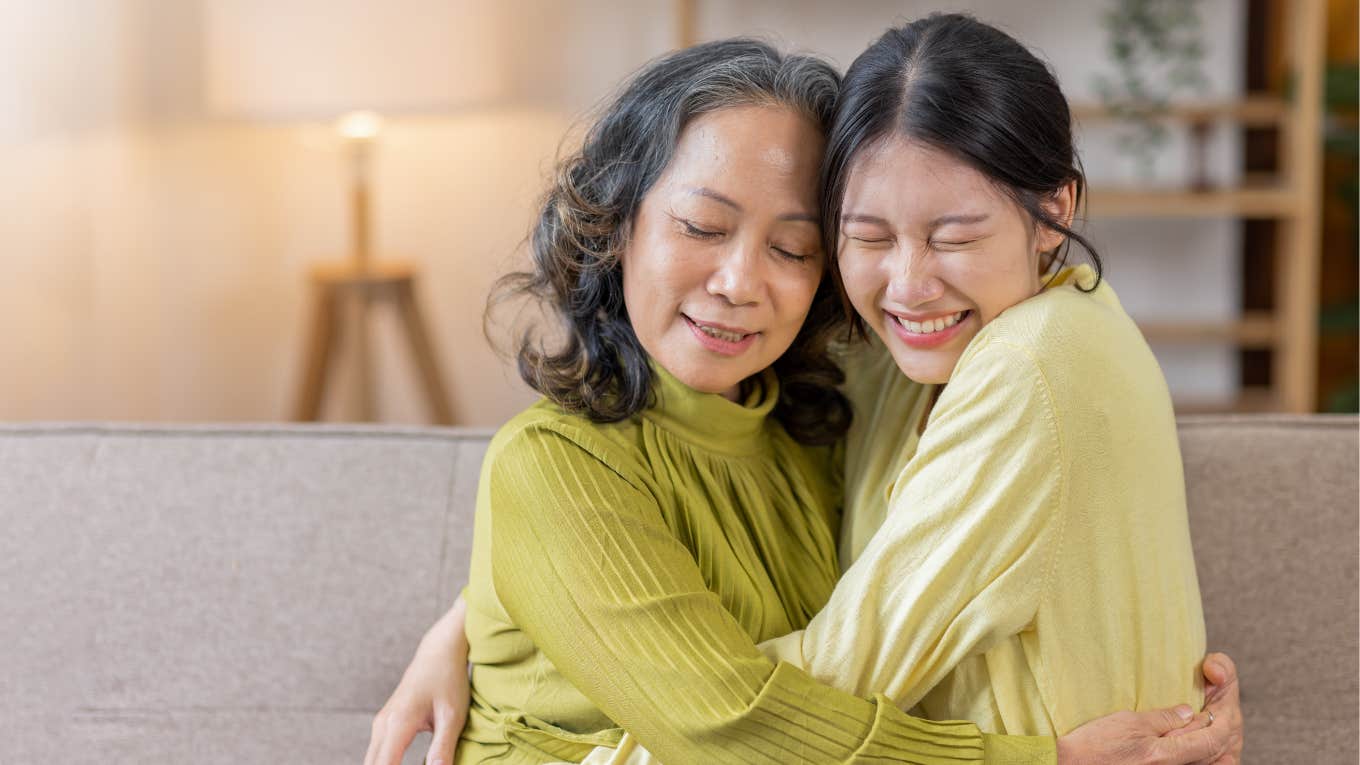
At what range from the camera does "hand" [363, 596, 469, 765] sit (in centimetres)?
130

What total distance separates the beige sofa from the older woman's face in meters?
0.55

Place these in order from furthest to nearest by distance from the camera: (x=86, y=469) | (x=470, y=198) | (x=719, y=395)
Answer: (x=470, y=198)
(x=86, y=469)
(x=719, y=395)

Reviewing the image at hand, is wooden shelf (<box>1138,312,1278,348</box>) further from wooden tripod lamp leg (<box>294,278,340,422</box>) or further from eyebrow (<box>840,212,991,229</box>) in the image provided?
eyebrow (<box>840,212,991,229</box>)

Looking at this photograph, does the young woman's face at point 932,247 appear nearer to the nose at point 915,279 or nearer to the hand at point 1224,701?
the nose at point 915,279

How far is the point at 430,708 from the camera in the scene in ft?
4.34

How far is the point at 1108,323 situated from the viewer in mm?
1070

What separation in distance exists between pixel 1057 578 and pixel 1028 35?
2.99m

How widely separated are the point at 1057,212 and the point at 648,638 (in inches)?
19.3

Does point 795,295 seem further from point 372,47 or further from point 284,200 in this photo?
point 284,200

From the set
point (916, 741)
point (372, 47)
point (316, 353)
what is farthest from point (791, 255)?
point (372, 47)

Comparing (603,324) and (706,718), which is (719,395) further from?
(706,718)

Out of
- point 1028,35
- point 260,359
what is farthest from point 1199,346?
point 260,359

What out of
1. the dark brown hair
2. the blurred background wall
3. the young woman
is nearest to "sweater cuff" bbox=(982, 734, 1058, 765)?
the young woman

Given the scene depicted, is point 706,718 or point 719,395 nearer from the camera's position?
point 706,718
